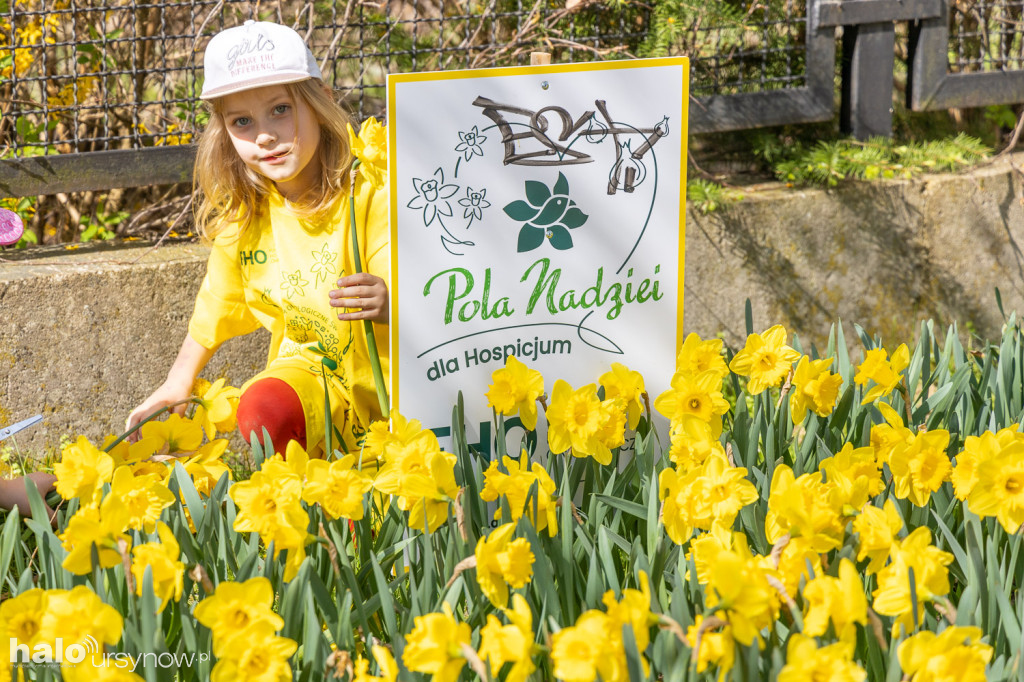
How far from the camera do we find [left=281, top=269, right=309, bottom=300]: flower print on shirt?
77.0 inches

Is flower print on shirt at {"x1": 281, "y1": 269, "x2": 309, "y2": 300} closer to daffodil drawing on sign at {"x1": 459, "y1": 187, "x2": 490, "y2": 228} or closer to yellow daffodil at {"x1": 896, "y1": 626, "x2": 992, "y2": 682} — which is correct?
daffodil drawing on sign at {"x1": 459, "y1": 187, "x2": 490, "y2": 228}

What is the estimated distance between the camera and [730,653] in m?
0.96

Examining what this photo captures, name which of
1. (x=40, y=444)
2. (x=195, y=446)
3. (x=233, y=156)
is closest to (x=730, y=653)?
(x=195, y=446)

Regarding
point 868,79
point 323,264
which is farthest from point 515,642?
point 868,79

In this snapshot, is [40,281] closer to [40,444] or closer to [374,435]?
[40,444]

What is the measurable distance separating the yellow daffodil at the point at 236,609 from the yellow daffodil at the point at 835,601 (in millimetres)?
546

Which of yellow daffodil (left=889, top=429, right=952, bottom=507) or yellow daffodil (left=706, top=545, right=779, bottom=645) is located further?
yellow daffodil (left=889, top=429, right=952, bottom=507)

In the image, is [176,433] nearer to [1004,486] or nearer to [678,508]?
[678,508]

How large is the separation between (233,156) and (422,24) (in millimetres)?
1288

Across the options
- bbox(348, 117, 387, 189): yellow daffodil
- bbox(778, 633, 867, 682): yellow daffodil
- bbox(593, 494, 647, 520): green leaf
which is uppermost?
bbox(348, 117, 387, 189): yellow daffodil

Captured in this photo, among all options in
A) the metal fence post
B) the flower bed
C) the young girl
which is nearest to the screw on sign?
the young girl

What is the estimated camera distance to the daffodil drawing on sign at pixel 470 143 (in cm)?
157

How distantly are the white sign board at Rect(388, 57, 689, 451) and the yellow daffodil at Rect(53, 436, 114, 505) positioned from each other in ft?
1.55

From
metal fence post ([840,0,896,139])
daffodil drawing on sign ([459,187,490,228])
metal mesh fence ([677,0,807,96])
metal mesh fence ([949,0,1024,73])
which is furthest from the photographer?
metal mesh fence ([949,0,1024,73])
